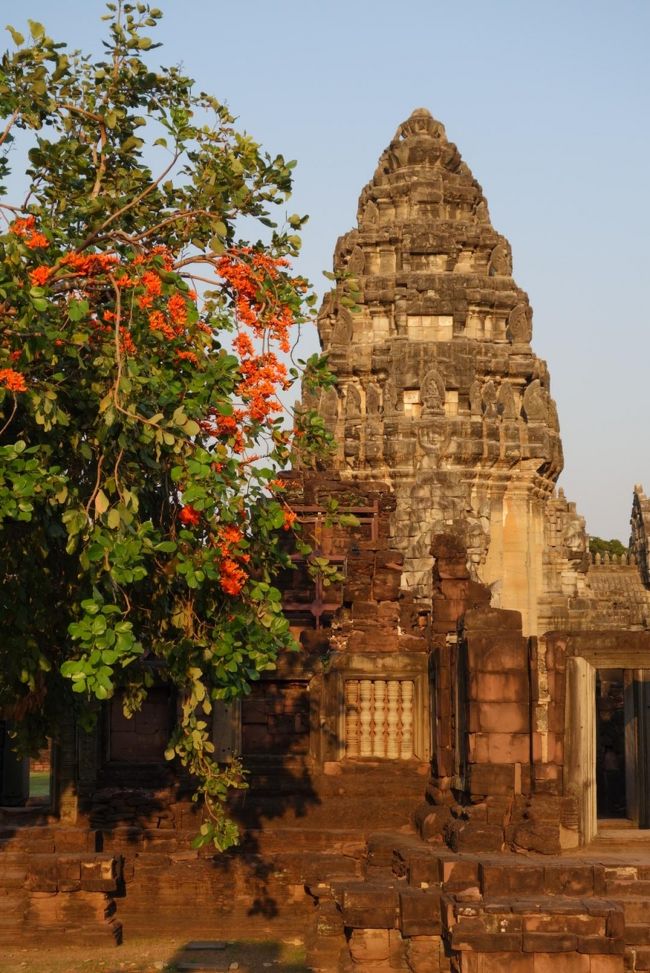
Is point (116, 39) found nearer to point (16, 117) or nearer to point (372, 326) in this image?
point (16, 117)

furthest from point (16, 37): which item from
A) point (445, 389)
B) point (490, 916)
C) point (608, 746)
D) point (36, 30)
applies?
point (445, 389)

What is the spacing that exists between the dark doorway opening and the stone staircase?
554 centimetres

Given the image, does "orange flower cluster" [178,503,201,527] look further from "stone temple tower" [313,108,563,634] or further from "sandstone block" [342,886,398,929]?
"stone temple tower" [313,108,563,634]

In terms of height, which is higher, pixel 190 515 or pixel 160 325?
pixel 160 325

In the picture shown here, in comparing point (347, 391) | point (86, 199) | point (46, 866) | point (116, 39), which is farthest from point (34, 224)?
point (347, 391)

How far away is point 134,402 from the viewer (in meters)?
10.5

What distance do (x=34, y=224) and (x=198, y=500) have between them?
8.83 feet

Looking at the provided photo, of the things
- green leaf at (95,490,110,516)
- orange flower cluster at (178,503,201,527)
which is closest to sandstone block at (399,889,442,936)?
orange flower cluster at (178,503,201,527)

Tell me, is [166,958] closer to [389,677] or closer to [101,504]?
[389,677]

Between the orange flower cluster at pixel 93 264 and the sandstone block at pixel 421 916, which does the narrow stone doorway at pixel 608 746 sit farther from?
the orange flower cluster at pixel 93 264

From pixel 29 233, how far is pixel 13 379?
1441mm

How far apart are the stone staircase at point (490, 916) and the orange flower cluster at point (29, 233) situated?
669cm

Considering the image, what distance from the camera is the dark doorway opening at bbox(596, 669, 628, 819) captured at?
20.0 m

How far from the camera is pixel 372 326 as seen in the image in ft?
143
